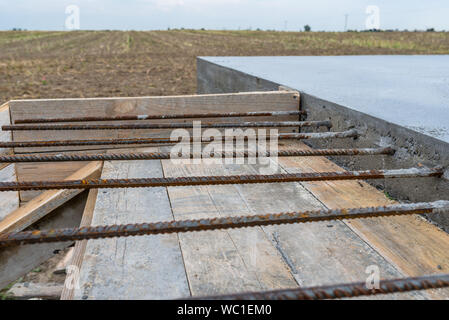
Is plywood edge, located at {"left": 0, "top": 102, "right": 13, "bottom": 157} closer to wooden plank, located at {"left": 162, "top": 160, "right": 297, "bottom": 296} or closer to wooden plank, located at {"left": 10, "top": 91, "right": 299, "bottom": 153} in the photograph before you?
wooden plank, located at {"left": 10, "top": 91, "right": 299, "bottom": 153}

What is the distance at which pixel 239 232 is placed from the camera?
5.36ft

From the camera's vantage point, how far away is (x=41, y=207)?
2449mm

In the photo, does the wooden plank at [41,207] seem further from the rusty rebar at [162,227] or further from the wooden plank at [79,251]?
the rusty rebar at [162,227]

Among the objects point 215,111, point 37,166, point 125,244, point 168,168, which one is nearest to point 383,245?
point 125,244

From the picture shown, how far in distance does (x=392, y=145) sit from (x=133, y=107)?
1.71 meters

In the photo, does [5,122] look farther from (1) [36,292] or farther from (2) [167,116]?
(1) [36,292]

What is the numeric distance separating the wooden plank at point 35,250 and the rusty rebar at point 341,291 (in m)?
1.96

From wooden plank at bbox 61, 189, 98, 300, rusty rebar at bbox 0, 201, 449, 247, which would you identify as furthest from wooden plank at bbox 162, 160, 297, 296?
wooden plank at bbox 61, 189, 98, 300

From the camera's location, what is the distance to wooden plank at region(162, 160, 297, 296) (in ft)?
4.23

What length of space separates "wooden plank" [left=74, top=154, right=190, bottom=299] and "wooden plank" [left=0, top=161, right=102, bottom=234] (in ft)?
2.00

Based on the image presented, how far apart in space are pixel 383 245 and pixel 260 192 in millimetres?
702

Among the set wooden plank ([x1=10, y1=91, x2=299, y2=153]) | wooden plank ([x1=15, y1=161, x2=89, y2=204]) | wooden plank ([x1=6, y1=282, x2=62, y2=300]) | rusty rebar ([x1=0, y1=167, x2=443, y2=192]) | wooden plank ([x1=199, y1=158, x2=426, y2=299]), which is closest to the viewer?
wooden plank ([x1=199, y1=158, x2=426, y2=299])

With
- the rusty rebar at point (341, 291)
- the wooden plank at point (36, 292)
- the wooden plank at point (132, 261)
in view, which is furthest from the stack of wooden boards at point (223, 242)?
the wooden plank at point (36, 292)
